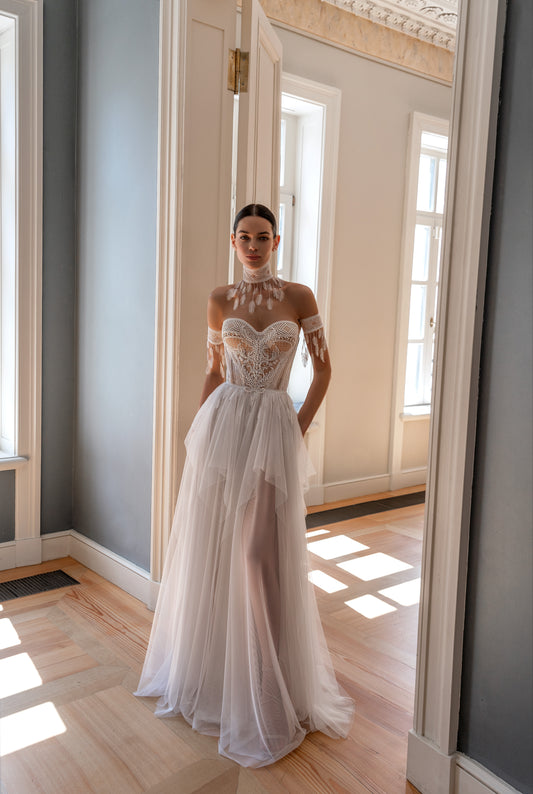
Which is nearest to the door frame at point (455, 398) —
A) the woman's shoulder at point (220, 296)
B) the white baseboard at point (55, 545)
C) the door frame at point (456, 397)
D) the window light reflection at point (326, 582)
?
the door frame at point (456, 397)

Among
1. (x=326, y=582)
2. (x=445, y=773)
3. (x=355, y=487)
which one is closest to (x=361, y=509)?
(x=355, y=487)

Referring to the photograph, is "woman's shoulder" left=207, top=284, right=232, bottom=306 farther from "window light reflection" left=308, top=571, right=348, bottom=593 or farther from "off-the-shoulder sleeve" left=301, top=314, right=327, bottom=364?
"window light reflection" left=308, top=571, right=348, bottom=593

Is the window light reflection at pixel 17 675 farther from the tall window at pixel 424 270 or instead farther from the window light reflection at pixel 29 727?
the tall window at pixel 424 270

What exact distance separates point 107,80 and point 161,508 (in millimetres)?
1971

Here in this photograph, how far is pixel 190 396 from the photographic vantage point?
285cm

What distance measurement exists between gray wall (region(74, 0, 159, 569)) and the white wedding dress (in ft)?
2.90

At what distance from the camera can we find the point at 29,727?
7.00 feet

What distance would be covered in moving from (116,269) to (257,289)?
4.08 ft

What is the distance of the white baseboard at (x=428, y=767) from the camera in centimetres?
182

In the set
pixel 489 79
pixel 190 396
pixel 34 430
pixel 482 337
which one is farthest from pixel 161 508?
pixel 489 79

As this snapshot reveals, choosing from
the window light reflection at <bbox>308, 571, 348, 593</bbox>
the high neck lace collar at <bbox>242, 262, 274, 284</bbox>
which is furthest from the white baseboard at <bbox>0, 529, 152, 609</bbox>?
the high neck lace collar at <bbox>242, 262, 274, 284</bbox>

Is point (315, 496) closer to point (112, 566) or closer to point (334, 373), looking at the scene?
point (334, 373)

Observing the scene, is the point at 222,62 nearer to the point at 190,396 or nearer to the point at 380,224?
the point at 190,396

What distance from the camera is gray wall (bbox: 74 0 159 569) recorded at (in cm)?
298
